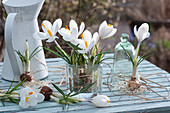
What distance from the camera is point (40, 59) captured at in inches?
45.2

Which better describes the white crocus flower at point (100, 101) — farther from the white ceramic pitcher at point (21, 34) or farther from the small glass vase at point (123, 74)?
the white ceramic pitcher at point (21, 34)

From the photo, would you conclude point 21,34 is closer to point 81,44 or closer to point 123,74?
point 81,44

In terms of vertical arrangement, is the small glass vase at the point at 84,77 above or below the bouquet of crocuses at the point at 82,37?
below

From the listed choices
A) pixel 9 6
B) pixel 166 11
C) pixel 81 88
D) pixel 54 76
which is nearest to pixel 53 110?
pixel 81 88

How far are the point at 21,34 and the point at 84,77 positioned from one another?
0.36 metres

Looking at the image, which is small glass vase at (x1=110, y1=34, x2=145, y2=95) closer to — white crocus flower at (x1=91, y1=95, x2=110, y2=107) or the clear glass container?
the clear glass container

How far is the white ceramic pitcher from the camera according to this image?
3.35ft

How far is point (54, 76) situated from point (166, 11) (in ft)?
10.5

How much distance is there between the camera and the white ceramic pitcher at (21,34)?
1021mm

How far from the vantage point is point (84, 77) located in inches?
36.4

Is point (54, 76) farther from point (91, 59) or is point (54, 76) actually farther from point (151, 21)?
point (151, 21)

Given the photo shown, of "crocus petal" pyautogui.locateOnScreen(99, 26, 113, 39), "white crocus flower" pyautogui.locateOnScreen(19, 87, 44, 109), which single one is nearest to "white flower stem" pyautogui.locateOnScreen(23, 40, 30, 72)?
"white crocus flower" pyautogui.locateOnScreen(19, 87, 44, 109)

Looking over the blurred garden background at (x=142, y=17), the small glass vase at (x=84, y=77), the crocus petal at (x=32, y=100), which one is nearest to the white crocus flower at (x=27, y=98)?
the crocus petal at (x=32, y=100)

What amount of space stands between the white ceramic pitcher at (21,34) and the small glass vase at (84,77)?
239 millimetres
